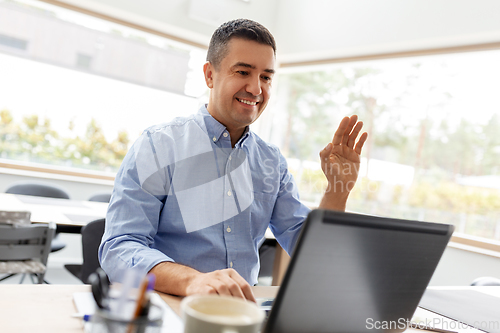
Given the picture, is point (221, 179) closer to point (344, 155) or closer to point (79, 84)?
point (344, 155)

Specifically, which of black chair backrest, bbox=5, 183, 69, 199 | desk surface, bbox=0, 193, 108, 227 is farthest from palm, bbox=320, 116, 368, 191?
black chair backrest, bbox=5, 183, 69, 199

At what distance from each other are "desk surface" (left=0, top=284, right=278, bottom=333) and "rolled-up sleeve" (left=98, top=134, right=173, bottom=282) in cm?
10

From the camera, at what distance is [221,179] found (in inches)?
53.2

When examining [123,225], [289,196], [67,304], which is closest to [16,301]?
[67,304]

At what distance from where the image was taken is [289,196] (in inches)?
58.2

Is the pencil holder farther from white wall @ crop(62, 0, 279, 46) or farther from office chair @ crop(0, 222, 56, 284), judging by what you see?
white wall @ crop(62, 0, 279, 46)

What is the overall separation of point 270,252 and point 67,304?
227 centimetres

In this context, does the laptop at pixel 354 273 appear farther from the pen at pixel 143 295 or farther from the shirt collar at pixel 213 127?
the shirt collar at pixel 213 127

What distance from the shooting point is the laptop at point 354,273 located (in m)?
0.64

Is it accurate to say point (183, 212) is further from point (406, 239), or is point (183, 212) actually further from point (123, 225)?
point (406, 239)

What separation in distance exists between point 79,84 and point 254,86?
3.81 m

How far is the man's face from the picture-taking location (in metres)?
1.34

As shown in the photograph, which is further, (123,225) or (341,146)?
(341,146)

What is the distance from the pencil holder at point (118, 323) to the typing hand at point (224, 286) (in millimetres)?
228
